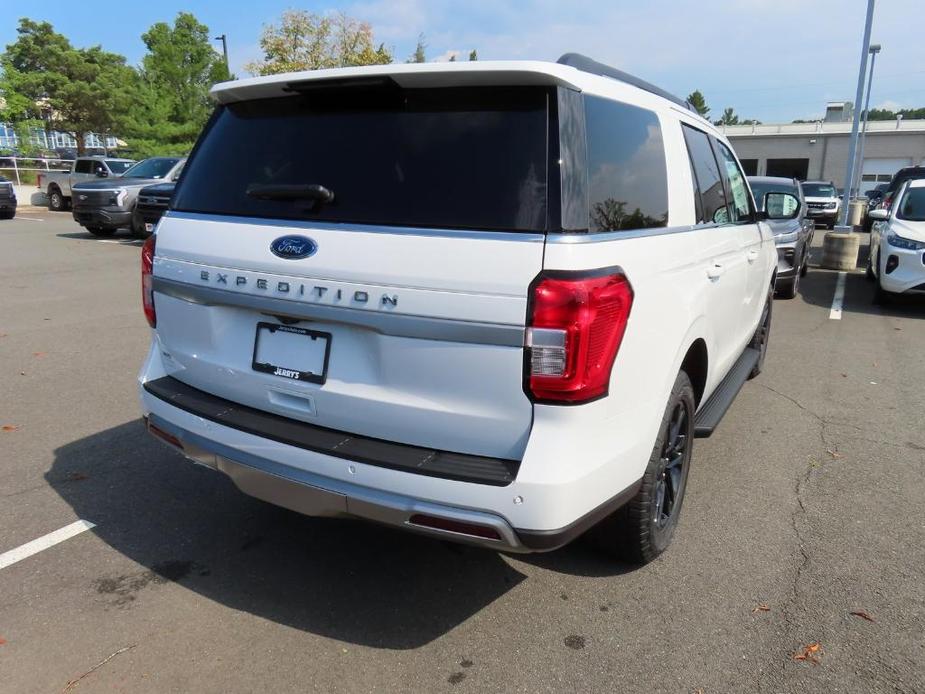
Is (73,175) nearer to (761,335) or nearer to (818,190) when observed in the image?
(761,335)

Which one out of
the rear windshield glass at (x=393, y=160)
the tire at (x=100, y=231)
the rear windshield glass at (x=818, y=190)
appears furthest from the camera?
the rear windshield glass at (x=818, y=190)

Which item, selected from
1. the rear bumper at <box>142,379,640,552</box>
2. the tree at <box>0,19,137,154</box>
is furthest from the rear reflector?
the tree at <box>0,19,137,154</box>

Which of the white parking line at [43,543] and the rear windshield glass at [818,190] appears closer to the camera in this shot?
the white parking line at [43,543]

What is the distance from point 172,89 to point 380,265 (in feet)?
126

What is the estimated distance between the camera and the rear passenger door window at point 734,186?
4.37m

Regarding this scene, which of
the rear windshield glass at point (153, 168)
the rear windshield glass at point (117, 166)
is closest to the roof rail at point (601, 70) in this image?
the rear windshield glass at point (153, 168)

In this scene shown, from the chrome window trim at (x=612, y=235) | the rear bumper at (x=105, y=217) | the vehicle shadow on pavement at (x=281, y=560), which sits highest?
the chrome window trim at (x=612, y=235)

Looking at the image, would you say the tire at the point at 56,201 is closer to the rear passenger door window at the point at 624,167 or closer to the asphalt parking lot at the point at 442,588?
the asphalt parking lot at the point at 442,588

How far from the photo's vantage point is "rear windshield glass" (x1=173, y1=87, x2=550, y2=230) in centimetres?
234

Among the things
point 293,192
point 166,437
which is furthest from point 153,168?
point 293,192

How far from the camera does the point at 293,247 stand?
2.55 m

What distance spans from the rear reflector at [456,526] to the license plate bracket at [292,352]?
619 mm

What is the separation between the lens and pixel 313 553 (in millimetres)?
3287

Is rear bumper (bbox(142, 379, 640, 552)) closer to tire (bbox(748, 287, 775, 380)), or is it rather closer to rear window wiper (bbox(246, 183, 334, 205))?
rear window wiper (bbox(246, 183, 334, 205))
